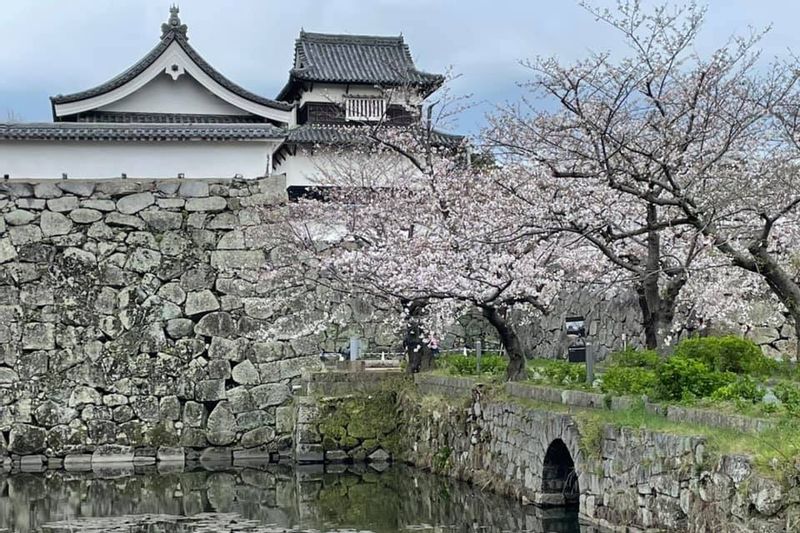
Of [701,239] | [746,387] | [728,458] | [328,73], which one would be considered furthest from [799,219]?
[328,73]

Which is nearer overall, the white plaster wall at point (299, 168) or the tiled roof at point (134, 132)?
the tiled roof at point (134, 132)

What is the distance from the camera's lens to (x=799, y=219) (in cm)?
1318

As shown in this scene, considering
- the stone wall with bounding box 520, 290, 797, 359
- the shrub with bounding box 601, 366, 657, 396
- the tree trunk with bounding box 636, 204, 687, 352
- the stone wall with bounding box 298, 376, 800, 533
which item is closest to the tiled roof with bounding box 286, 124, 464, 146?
the stone wall with bounding box 520, 290, 797, 359

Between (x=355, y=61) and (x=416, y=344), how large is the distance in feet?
47.4

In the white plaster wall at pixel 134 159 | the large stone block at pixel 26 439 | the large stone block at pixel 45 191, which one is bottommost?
the large stone block at pixel 26 439

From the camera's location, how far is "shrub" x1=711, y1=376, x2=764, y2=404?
8.56 metres

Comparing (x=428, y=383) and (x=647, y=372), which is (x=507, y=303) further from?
(x=647, y=372)

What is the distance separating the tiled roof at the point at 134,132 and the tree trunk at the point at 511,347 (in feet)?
27.4

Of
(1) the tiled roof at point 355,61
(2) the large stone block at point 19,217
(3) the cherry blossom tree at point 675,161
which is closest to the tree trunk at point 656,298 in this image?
(3) the cherry blossom tree at point 675,161

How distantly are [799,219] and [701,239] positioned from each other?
1.93 meters

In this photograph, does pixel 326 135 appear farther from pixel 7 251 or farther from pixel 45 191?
pixel 7 251

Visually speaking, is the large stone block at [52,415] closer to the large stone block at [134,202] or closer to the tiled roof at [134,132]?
the large stone block at [134,202]

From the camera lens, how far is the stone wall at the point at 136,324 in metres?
18.5

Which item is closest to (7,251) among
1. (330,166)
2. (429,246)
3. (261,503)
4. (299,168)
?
(261,503)
